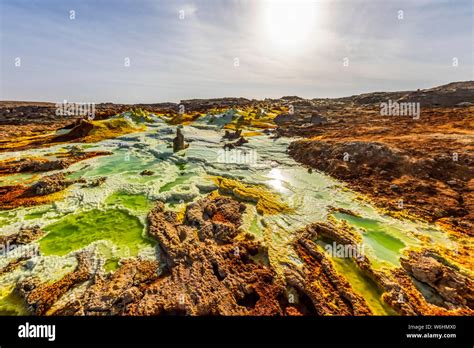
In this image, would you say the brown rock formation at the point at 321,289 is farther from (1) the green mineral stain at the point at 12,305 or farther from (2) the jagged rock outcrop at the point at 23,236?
(2) the jagged rock outcrop at the point at 23,236

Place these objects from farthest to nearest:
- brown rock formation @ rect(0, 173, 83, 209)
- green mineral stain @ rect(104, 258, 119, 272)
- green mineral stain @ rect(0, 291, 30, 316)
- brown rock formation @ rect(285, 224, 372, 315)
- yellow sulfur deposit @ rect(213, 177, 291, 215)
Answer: brown rock formation @ rect(0, 173, 83, 209) < yellow sulfur deposit @ rect(213, 177, 291, 215) < green mineral stain @ rect(104, 258, 119, 272) < green mineral stain @ rect(0, 291, 30, 316) < brown rock formation @ rect(285, 224, 372, 315)

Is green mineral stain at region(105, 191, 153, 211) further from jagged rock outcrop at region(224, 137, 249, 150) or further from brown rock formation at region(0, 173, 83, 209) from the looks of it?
jagged rock outcrop at region(224, 137, 249, 150)

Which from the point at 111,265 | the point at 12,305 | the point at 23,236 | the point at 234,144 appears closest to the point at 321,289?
the point at 111,265

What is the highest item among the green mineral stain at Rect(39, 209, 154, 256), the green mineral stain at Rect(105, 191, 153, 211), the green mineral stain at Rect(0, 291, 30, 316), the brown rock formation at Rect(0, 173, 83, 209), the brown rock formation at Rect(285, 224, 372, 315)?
the brown rock formation at Rect(0, 173, 83, 209)

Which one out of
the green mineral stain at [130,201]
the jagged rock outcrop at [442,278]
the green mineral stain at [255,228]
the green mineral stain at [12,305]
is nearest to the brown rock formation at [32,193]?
the green mineral stain at [130,201]

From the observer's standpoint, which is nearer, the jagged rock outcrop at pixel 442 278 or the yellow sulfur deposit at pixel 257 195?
the jagged rock outcrop at pixel 442 278

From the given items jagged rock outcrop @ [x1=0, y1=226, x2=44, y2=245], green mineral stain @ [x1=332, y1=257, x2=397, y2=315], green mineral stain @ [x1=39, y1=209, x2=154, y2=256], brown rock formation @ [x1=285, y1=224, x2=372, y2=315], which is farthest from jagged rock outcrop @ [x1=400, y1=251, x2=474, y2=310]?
jagged rock outcrop @ [x1=0, y1=226, x2=44, y2=245]
